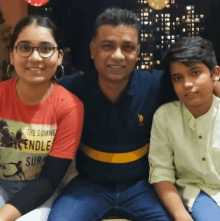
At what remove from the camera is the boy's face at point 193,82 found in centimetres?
122

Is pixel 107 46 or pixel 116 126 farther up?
pixel 107 46

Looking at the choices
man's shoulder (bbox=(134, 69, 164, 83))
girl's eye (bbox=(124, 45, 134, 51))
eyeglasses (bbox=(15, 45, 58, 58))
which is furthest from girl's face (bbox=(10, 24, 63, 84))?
man's shoulder (bbox=(134, 69, 164, 83))

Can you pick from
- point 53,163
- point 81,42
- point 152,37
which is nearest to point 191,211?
point 53,163

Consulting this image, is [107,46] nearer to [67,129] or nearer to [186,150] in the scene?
[67,129]

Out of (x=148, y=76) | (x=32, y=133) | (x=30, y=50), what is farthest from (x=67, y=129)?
(x=148, y=76)

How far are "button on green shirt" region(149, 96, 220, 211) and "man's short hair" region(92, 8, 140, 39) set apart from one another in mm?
443

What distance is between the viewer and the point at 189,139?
1.32m

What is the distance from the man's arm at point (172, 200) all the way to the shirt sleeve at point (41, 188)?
448 mm

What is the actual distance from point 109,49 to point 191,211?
833mm

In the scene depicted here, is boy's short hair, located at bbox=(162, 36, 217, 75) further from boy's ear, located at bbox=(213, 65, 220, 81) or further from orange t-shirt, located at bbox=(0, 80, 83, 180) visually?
orange t-shirt, located at bbox=(0, 80, 83, 180)

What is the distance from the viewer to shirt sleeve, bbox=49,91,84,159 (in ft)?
4.17

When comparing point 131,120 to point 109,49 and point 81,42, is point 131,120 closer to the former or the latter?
point 109,49

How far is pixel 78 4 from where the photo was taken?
2328 mm

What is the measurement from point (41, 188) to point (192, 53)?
87cm
